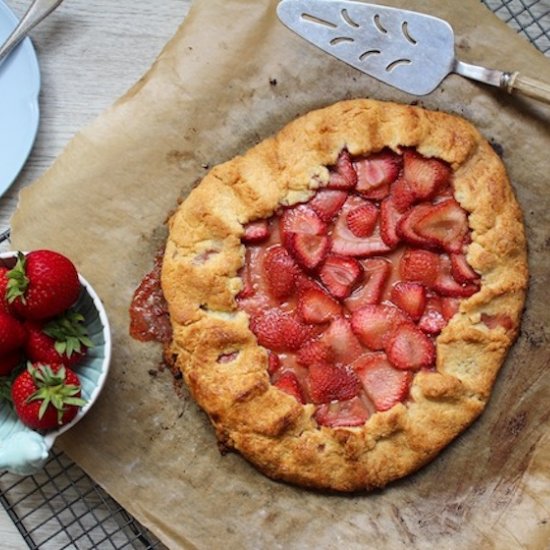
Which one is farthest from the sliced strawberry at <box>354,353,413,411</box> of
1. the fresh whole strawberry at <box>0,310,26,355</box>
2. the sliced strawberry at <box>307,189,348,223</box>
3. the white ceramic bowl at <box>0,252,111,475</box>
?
the fresh whole strawberry at <box>0,310,26,355</box>

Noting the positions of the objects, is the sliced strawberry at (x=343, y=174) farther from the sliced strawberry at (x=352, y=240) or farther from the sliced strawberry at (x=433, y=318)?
the sliced strawberry at (x=433, y=318)

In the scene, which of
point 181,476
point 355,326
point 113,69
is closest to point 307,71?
point 113,69

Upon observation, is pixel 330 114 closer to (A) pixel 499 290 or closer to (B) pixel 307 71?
(B) pixel 307 71

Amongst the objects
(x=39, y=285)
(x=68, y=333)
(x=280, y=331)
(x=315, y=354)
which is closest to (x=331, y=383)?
(x=315, y=354)

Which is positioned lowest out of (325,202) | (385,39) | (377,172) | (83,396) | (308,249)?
(83,396)

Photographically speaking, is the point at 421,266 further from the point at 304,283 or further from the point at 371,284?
the point at 304,283

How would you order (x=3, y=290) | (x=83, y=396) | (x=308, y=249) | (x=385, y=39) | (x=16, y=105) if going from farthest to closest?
(x=16, y=105)
(x=385, y=39)
(x=308, y=249)
(x=83, y=396)
(x=3, y=290)
